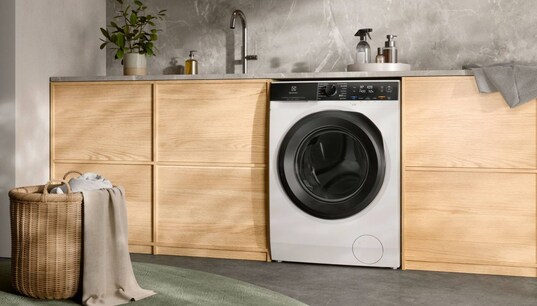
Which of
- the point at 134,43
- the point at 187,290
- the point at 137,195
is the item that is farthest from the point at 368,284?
the point at 134,43

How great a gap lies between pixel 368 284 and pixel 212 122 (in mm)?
1186

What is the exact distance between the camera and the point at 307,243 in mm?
3248

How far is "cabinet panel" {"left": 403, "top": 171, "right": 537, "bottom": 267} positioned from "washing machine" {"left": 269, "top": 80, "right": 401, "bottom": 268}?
0.10 metres

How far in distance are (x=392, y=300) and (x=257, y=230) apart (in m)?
0.94

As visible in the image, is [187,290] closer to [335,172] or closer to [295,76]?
[335,172]

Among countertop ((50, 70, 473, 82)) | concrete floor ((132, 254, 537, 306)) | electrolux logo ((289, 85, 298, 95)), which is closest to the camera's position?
concrete floor ((132, 254, 537, 306))

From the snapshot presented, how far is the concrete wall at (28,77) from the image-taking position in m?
3.29

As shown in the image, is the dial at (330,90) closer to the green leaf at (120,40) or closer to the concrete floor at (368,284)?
the concrete floor at (368,284)

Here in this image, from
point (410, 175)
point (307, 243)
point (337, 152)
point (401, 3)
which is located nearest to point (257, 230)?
point (307, 243)

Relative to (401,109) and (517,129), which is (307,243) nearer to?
(401,109)

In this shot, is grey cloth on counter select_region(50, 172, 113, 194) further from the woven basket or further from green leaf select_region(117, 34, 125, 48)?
green leaf select_region(117, 34, 125, 48)

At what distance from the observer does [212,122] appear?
340cm

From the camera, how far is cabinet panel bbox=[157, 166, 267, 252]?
11.0ft

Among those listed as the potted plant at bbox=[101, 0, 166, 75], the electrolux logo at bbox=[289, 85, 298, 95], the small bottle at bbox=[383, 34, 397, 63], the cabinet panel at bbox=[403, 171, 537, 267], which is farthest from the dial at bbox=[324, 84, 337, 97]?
the potted plant at bbox=[101, 0, 166, 75]
